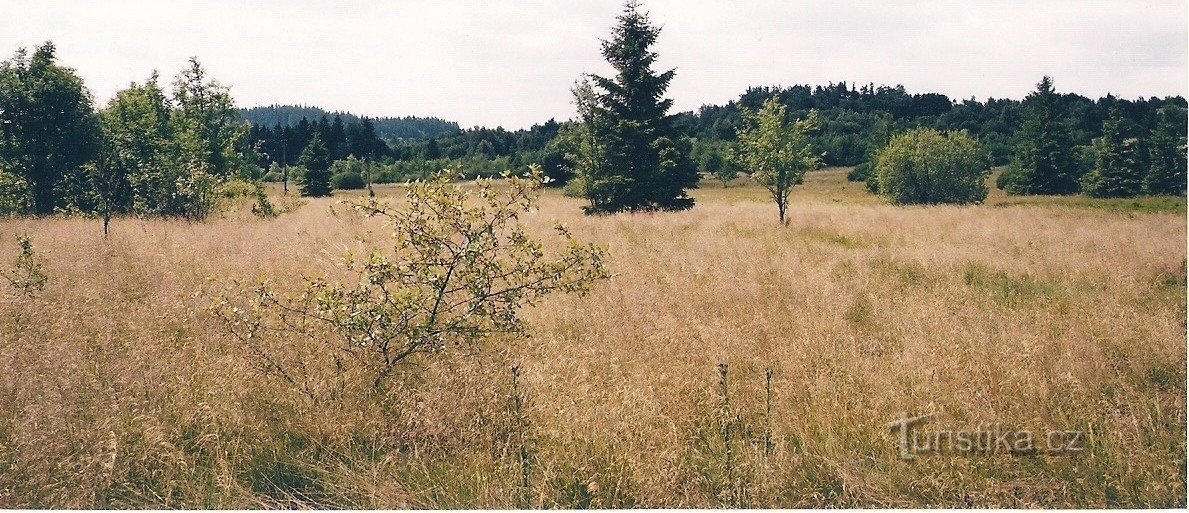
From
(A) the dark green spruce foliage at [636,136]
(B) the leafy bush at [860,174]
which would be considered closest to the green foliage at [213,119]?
(A) the dark green spruce foliage at [636,136]

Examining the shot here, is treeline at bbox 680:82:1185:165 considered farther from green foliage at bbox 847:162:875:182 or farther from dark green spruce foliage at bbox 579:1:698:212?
dark green spruce foliage at bbox 579:1:698:212

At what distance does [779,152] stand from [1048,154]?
52.8 m

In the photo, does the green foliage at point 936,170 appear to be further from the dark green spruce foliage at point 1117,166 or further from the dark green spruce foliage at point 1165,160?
the dark green spruce foliage at point 1165,160

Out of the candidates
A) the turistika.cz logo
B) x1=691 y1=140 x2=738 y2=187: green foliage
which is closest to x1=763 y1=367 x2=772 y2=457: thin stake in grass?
the turistika.cz logo

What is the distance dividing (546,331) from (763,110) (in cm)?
1655

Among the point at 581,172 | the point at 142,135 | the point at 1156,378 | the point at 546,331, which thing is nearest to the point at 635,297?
the point at 546,331

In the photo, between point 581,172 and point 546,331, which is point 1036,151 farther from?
point 546,331

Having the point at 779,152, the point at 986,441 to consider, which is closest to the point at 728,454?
the point at 986,441

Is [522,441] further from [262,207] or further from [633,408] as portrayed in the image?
[262,207]

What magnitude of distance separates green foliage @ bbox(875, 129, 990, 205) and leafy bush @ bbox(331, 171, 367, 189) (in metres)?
59.5

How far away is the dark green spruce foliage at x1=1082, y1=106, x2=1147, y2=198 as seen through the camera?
49219 millimetres

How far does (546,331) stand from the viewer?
557cm

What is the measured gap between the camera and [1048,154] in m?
53.8

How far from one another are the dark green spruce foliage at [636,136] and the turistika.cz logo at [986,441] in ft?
64.7
